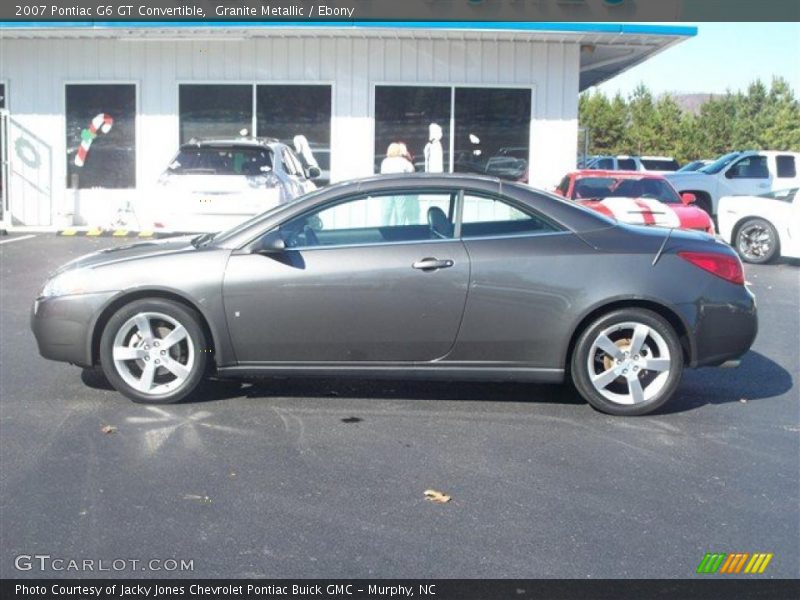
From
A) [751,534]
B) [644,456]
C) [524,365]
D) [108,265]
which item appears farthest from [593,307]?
[108,265]

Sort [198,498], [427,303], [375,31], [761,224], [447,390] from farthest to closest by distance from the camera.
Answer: [375,31], [761,224], [447,390], [427,303], [198,498]

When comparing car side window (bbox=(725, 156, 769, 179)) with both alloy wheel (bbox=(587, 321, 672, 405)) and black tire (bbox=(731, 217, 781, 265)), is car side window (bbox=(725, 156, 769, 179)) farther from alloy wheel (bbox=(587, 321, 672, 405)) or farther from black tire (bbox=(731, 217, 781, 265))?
alloy wheel (bbox=(587, 321, 672, 405))

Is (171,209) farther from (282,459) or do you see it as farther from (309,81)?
(282,459)

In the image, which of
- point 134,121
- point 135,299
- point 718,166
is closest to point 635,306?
point 135,299

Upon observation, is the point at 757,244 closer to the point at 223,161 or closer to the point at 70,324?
the point at 223,161

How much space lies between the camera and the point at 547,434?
6.07 meters

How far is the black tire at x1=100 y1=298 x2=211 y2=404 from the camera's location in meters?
6.50

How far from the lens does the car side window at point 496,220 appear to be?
657cm

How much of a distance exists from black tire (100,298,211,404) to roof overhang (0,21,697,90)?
11.2 metres

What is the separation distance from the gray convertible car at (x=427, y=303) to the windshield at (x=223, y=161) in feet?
24.4

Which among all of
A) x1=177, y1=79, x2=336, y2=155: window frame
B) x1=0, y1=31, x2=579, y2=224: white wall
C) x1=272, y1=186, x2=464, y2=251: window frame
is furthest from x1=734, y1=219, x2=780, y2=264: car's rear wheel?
x1=272, y1=186, x2=464, y2=251: window frame

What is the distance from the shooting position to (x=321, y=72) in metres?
18.0

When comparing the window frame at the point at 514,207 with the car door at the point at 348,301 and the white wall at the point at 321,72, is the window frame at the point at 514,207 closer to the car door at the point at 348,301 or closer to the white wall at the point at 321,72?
the car door at the point at 348,301

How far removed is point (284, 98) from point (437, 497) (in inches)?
558
